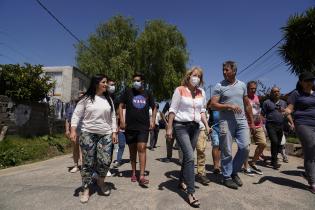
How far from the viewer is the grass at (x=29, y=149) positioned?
28.3 feet

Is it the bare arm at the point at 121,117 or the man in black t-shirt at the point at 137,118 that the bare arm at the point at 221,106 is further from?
the bare arm at the point at 121,117

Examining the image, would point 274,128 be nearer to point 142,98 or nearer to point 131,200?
point 142,98

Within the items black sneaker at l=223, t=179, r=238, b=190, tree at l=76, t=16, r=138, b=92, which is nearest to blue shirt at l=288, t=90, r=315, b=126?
black sneaker at l=223, t=179, r=238, b=190

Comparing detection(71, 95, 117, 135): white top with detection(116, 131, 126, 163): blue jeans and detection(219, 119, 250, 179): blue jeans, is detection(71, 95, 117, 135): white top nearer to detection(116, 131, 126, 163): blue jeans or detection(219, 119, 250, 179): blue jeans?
detection(219, 119, 250, 179): blue jeans

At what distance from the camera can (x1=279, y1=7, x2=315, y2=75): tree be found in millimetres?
15867

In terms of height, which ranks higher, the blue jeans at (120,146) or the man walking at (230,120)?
the man walking at (230,120)

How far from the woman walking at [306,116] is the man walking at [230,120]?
2.53 ft

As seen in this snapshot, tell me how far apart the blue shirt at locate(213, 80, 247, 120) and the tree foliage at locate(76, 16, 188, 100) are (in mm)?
24520

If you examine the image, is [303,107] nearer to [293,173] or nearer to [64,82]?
[293,173]

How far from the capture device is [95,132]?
15.5ft

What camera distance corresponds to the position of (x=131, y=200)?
14.9 ft

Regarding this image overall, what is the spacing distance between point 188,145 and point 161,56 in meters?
27.0

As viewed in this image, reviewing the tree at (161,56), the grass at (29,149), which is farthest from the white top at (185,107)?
the tree at (161,56)

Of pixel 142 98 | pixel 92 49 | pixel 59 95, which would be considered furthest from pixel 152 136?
pixel 92 49
